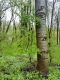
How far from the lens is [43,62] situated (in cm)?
1012

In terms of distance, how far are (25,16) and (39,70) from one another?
2.46m

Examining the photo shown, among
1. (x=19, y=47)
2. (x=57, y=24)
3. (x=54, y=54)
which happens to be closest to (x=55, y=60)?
(x=54, y=54)

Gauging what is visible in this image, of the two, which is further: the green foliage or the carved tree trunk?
the carved tree trunk

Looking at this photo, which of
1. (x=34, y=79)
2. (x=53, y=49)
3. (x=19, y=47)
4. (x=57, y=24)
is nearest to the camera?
(x=34, y=79)

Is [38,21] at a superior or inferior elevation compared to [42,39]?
superior

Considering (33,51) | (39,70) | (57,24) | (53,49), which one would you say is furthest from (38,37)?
(57,24)

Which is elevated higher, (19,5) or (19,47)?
(19,5)

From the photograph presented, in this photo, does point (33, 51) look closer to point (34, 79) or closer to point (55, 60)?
point (34, 79)

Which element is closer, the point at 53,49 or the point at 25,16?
the point at 25,16

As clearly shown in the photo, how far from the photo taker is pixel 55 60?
1641cm

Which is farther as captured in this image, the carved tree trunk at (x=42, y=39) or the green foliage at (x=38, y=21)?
the carved tree trunk at (x=42, y=39)

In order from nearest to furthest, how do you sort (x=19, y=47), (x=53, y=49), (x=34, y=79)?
1. (x=34, y=79)
2. (x=19, y=47)
3. (x=53, y=49)

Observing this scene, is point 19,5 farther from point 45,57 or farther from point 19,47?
point 45,57

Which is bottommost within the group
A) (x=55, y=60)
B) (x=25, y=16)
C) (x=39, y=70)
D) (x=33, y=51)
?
(x=55, y=60)
